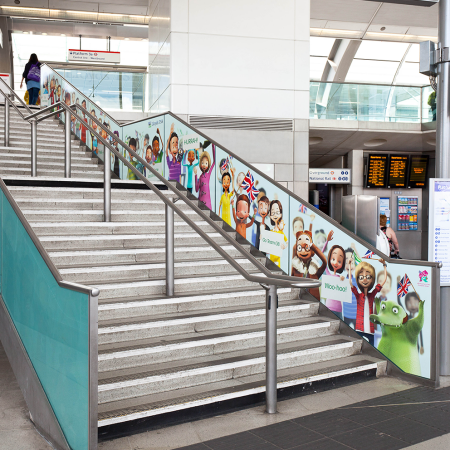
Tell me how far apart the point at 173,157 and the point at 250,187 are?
1729 mm

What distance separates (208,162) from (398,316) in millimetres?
3038

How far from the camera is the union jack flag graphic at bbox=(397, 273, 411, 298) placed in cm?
409

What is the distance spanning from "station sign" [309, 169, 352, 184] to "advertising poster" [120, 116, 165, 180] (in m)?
4.62

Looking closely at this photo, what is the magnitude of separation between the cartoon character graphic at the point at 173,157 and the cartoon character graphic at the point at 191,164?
0.23m

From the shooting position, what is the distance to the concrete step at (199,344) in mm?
3562

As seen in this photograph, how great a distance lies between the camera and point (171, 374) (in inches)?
137

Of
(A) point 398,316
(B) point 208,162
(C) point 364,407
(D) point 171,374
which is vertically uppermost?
(B) point 208,162

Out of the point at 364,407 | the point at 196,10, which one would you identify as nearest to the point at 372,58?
the point at 196,10

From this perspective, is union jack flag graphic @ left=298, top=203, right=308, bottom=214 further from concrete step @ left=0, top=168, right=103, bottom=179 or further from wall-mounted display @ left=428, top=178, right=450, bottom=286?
concrete step @ left=0, top=168, right=103, bottom=179

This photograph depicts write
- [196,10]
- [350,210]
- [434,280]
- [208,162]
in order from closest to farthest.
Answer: [434,280] → [208,162] → [350,210] → [196,10]

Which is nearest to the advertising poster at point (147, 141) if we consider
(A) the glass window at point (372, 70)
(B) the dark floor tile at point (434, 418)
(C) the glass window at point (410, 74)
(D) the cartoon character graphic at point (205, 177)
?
(D) the cartoon character graphic at point (205, 177)

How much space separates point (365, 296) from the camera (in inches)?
173

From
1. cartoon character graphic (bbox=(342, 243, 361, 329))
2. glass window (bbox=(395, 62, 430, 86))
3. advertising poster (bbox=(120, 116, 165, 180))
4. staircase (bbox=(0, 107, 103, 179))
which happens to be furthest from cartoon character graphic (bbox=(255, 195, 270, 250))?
glass window (bbox=(395, 62, 430, 86))

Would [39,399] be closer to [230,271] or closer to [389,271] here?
[230,271]
